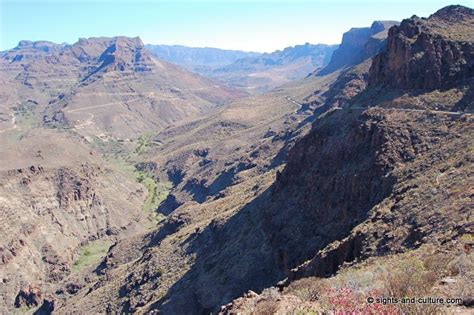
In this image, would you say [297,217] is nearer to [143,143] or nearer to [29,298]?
[29,298]

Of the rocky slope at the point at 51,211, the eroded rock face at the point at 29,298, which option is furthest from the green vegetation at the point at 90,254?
the eroded rock face at the point at 29,298

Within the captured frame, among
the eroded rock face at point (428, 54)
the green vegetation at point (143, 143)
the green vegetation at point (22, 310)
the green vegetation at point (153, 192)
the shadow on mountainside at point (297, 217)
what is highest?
the eroded rock face at point (428, 54)

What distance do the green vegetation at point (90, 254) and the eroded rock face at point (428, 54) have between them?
180 ft

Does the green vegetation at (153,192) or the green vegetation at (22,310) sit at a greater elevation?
the green vegetation at (153,192)

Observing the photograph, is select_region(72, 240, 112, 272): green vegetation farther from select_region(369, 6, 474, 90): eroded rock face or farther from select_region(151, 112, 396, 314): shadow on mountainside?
select_region(369, 6, 474, 90): eroded rock face

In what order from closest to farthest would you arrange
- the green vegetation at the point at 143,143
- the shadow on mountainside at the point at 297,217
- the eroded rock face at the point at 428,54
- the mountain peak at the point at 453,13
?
1. the shadow on mountainside at the point at 297,217
2. the eroded rock face at the point at 428,54
3. the mountain peak at the point at 453,13
4. the green vegetation at the point at 143,143

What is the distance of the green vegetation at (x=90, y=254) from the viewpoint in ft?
261

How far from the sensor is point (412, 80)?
1834 inches

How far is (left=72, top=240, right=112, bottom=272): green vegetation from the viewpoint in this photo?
79.7 metres

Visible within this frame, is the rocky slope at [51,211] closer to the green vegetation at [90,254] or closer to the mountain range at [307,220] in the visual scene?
the mountain range at [307,220]

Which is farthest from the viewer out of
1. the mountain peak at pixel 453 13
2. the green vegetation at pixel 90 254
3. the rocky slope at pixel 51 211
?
the green vegetation at pixel 90 254

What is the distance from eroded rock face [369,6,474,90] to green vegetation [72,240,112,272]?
5487 centimetres

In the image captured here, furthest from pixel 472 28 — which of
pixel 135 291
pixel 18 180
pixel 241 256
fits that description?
pixel 18 180

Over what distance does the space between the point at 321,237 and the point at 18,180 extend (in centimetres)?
6758
